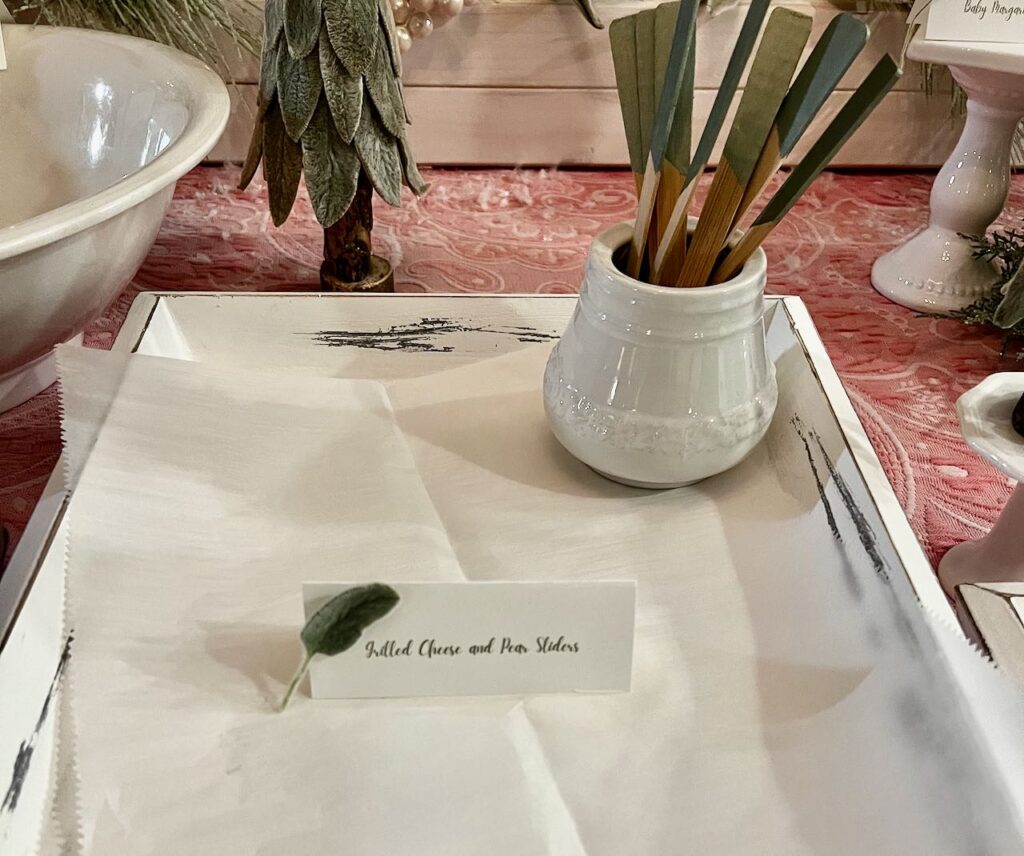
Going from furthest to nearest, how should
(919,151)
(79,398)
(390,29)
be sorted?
(919,151) → (390,29) → (79,398)

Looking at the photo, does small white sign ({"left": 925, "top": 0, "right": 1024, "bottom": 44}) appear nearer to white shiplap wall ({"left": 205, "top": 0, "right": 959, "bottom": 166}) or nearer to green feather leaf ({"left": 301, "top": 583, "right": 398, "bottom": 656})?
white shiplap wall ({"left": 205, "top": 0, "right": 959, "bottom": 166})

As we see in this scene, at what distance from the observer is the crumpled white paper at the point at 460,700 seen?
231 millimetres

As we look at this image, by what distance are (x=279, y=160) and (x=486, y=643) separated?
331mm

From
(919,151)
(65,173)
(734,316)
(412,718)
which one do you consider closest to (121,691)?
(412,718)

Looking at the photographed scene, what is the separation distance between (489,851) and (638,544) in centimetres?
12

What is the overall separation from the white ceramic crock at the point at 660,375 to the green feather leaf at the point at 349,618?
4.0 inches

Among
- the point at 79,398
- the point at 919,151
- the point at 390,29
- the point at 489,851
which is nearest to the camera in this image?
the point at 489,851

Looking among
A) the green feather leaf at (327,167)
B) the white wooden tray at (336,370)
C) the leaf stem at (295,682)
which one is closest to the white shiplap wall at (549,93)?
the green feather leaf at (327,167)

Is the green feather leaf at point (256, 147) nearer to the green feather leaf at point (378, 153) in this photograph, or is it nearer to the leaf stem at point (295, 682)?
the green feather leaf at point (378, 153)

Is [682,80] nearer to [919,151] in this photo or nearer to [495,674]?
[495,674]

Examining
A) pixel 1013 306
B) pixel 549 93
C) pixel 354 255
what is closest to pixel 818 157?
pixel 1013 306

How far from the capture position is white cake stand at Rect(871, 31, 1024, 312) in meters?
0.59

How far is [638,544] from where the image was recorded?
12.6 inches

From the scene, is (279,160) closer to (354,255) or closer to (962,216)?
(354,255)
